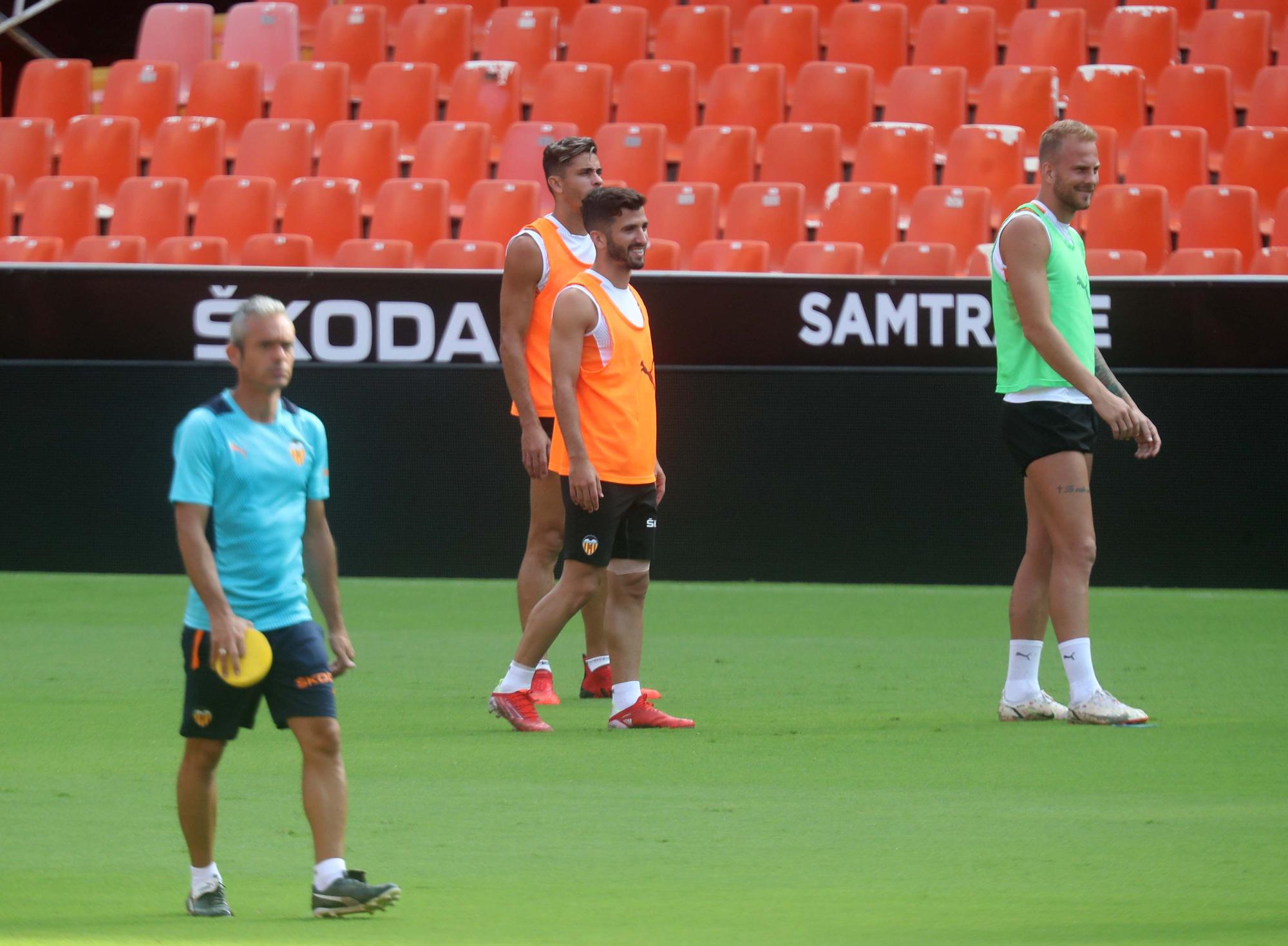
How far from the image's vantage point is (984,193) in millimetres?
11594

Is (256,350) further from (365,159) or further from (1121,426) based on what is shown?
(365,159)

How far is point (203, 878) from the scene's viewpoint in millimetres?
3898

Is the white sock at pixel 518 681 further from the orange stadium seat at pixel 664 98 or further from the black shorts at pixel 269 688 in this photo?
the orange stadium seat at pixel 664 98

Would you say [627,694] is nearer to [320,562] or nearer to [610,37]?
[320,562]

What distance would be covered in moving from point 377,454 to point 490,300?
3.50ft

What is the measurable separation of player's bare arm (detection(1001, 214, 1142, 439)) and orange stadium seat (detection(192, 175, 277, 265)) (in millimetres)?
7033

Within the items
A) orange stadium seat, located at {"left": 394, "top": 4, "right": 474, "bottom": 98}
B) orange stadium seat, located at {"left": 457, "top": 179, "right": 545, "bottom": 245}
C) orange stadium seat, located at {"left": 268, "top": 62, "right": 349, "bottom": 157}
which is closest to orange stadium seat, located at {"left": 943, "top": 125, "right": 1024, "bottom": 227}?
orange stadium seat, located at {"left": 457, "top": 179, "right": 545, "bottom": 245}

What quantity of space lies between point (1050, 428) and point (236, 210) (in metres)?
7.45

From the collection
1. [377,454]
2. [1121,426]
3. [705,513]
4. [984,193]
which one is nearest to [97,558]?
[377,454]

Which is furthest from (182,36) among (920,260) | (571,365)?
(571,365)

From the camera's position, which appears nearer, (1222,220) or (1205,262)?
(1205,262)

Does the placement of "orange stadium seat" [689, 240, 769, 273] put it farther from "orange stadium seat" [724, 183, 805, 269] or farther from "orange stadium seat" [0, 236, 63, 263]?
"orange stadium seat" [0, 236, 63, 263]

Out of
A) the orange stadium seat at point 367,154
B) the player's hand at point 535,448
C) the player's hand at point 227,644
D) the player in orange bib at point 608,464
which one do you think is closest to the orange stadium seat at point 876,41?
the orange stadium seat at point 367,154

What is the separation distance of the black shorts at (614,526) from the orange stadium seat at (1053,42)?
8025 mm
